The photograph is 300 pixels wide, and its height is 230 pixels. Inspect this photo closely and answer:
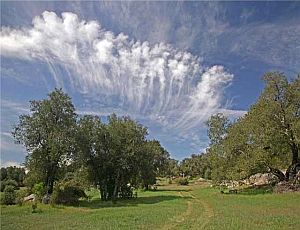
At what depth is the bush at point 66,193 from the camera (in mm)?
46537

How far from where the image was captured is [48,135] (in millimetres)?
50719

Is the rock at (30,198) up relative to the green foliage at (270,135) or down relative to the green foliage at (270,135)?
down

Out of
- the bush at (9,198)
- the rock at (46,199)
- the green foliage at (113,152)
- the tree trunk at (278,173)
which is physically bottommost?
the rock at (46,199)

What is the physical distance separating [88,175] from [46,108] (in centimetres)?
1226

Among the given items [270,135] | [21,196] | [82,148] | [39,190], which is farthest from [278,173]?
[21,196]

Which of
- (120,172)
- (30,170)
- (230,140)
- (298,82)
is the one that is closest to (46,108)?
(30,170)

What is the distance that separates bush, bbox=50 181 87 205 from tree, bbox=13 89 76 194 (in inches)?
115

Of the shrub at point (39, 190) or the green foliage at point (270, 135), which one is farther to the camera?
the green foliage at point (270, 135)

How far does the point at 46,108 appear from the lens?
5147 centimetres

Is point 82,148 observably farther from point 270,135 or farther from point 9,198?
point 270,135

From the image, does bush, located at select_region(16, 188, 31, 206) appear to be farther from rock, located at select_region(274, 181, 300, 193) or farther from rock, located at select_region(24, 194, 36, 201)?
rock, located at select_region(274, 181, 300, 193)

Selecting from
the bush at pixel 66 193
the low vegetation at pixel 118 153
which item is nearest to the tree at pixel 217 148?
the low vegetation at pixel 118 153

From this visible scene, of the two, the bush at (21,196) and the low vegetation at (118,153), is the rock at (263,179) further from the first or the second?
the bush at (21,196)

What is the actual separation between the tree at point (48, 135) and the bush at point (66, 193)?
291 cm
